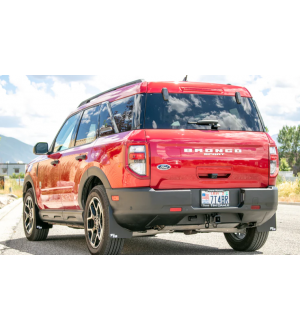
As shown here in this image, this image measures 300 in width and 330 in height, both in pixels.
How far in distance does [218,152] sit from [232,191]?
50 centimetres

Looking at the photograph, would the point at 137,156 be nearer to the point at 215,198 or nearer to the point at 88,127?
the point at 215,198

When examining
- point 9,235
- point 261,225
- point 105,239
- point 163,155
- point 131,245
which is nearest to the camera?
point 163,155

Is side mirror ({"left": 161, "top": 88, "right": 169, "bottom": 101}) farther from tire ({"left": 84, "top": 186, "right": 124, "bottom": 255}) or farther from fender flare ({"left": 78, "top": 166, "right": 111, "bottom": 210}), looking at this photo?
tire ({"left": 84, "top": 186, "right": 124, "bottom": 255})

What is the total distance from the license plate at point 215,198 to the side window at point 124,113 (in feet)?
3.92

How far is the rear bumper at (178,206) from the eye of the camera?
591cm

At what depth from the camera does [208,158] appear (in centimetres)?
614

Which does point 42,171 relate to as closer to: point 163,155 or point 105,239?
point 105,239

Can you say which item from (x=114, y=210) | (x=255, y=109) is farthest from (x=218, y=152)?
(x=114, y=210)

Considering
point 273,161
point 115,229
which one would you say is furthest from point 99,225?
point 273,161

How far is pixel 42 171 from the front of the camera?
9.20 metres

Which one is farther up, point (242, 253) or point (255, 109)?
point (255, 109)

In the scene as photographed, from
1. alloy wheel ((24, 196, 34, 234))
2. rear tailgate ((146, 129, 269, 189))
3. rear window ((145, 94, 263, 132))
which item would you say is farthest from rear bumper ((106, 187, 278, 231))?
alloy wheel ((24, 196, 34, 234))

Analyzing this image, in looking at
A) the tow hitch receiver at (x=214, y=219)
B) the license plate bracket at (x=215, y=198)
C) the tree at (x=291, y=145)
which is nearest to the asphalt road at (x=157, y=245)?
the tow hitch receiver at (x=214, y=219)

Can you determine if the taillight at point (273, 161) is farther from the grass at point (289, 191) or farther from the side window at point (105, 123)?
the grass at point (289, 191)
